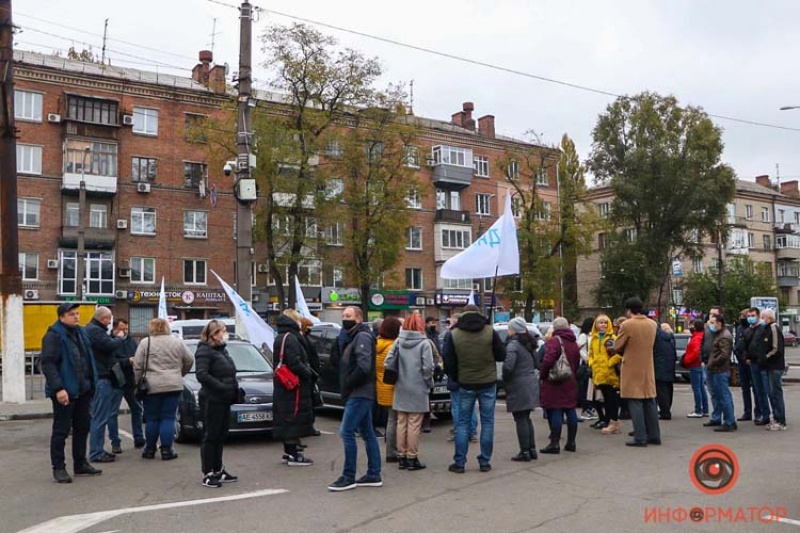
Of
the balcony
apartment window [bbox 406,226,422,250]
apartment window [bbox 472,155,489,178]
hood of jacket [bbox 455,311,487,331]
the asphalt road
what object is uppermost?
apartment window [bbox 472,155,489,178]

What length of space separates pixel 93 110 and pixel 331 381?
31.3 meters

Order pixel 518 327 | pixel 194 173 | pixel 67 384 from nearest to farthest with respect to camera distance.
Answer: pixel 67 384 < pixel 518 327 < pixel 194 173

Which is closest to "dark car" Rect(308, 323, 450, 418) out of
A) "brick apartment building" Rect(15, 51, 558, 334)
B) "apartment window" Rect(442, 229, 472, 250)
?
"brick apartment building" Rect(15, 51, 558, 334)

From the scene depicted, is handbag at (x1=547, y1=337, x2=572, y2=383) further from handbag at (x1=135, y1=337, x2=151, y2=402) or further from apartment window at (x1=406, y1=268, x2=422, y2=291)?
apartment window at (x1=406, y1=268, x2=422, y2=291)

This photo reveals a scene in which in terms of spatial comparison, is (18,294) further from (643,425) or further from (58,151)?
(58,151)

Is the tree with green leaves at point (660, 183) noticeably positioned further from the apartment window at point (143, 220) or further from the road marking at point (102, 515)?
the road marking at point (102, 515)

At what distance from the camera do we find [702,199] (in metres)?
44.2

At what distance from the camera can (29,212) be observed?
3778 centimetres

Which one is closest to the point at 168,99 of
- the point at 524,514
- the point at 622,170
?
the point at 622,170

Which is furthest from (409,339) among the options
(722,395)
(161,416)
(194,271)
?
(194,271)

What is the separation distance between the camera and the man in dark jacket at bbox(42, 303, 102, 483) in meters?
8.06

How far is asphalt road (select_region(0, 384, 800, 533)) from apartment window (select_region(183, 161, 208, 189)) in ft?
109

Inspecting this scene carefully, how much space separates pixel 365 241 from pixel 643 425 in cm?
2609

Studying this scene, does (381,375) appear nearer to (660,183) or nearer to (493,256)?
(493,256)
